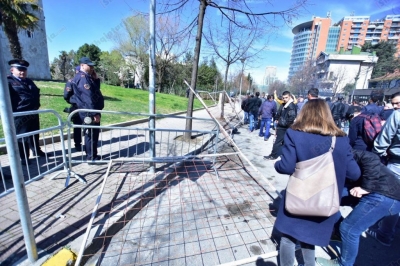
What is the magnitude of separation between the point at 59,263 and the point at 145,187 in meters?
1.72

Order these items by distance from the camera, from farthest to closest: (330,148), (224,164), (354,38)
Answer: (354,38), (224,164), (330,148)

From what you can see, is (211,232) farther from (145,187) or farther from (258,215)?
(145,187)

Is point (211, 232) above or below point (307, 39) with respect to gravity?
below

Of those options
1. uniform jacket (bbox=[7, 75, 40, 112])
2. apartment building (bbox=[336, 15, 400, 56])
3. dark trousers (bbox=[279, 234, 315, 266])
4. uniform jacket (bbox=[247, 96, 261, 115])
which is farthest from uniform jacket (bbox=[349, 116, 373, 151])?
apartment building (bbox=[336, 15, 400, 56])

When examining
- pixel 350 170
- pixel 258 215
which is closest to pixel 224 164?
pixel 258 215

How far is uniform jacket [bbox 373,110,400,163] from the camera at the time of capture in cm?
266

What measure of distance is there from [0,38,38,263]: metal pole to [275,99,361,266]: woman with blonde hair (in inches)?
85.8

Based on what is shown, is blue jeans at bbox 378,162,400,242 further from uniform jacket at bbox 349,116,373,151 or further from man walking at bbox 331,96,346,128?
man walking at bbox 331,96,346,128

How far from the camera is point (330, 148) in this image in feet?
5.57

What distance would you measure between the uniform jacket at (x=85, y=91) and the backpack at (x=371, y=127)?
191 inches

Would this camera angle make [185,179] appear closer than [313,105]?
No

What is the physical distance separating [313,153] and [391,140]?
191 centimetres

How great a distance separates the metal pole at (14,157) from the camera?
146 centimetres

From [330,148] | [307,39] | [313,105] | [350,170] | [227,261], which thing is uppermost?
[307,39]
